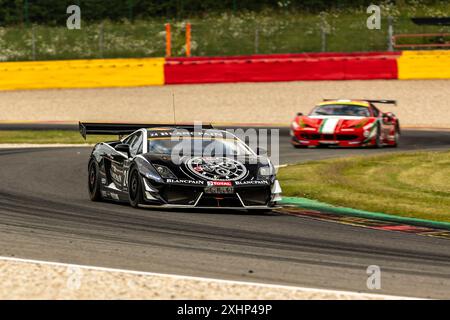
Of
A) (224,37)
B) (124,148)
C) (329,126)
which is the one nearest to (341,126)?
(329,126)

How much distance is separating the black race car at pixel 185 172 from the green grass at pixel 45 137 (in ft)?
43.9

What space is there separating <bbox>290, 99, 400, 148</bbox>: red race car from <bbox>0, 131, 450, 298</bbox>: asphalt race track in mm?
10917

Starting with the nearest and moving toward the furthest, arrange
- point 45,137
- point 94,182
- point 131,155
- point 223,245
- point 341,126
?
point 223,245
point 131,155
point 94,182
point 341,126
point 45,137

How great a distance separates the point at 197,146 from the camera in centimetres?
A: 1445

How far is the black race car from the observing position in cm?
1338

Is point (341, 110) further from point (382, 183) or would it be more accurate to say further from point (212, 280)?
point (212, 280)

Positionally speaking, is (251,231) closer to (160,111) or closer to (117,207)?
(117,207)

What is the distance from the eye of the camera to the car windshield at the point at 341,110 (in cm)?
2573

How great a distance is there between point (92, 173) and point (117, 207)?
149 cm

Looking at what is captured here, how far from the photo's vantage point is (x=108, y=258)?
9.48 m

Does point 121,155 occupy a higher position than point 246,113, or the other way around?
point 121,155

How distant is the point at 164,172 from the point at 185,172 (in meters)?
0.26

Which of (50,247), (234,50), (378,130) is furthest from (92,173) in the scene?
(234,50)

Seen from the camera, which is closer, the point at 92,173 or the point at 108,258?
the point at 108,258
